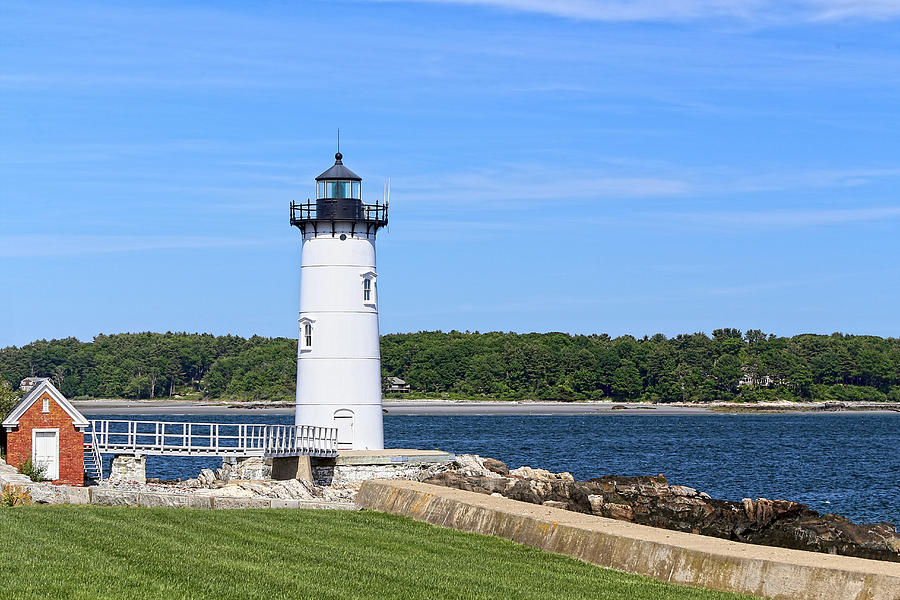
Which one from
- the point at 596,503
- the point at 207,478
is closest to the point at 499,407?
the point at 207,478

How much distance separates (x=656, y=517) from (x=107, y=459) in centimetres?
4234

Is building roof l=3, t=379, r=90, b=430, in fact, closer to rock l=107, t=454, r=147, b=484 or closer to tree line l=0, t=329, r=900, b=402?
rock l=107, t=454, r=147, b=484

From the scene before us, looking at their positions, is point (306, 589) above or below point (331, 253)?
below

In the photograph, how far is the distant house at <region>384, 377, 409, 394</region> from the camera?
161000 millimetres

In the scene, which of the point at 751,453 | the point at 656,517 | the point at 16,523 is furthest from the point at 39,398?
the point at 751,453

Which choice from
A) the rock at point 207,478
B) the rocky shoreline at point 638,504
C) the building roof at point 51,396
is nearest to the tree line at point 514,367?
the rock at point 207,478

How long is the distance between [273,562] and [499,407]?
144m

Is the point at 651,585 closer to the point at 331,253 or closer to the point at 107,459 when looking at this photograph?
the point at 331,253

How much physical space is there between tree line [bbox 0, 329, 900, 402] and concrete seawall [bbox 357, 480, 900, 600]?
473 feet

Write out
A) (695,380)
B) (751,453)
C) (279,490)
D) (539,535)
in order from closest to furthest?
(539,535)
(279,490)
(751,453)
(695,380)

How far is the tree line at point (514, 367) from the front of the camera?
543 feet

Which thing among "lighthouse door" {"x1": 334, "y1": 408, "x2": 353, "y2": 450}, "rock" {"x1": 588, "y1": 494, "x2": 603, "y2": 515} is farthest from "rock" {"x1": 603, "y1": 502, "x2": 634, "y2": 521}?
"lighthouse door" {"x1": 334, "y1": 408, "x2": 353, "y2": 450}

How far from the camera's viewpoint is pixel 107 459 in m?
56.8

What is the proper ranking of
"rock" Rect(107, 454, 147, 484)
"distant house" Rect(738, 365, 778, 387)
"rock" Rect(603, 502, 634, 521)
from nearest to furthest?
"rock" Rect(603, 502, 634, 521) < "rock" Rect(107, 454, 147, 484) < "distant house" Rect(738, 365, 778, 387)
